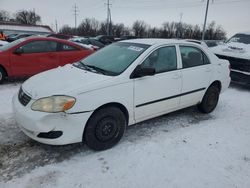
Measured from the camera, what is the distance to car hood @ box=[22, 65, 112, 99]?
299 cm

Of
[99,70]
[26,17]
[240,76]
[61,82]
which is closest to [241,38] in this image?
[240,76]

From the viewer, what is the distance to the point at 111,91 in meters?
3.16

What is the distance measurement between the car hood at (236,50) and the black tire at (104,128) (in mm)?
5678

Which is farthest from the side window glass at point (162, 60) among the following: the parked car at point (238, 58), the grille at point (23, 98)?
the parked car at point (238, 58)

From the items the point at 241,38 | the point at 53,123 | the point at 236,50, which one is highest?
the point at 241,38

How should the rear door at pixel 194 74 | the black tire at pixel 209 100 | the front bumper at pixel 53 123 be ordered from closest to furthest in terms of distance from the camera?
the front bumper at pixel 53 123 < the rear door at pixel 194 74 < the black tire at pixel 209 100

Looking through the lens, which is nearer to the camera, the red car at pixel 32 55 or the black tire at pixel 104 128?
the black tire at pixel 104 128

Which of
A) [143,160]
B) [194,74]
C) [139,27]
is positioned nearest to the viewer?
[143,160]

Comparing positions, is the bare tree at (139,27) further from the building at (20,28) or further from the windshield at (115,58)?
the windshield at (115,58)

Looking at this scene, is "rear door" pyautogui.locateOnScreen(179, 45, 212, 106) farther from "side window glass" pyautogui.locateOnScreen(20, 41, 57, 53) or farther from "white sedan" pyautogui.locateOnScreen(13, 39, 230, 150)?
"side window glass" pyautogui.locateOnScreen(20, 41, 57, 53)

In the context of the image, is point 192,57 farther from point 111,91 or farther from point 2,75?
point 2,75

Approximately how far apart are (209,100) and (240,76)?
10.4 ft

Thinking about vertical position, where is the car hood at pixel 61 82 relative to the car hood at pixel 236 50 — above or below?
below

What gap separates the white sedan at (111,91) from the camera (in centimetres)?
290
